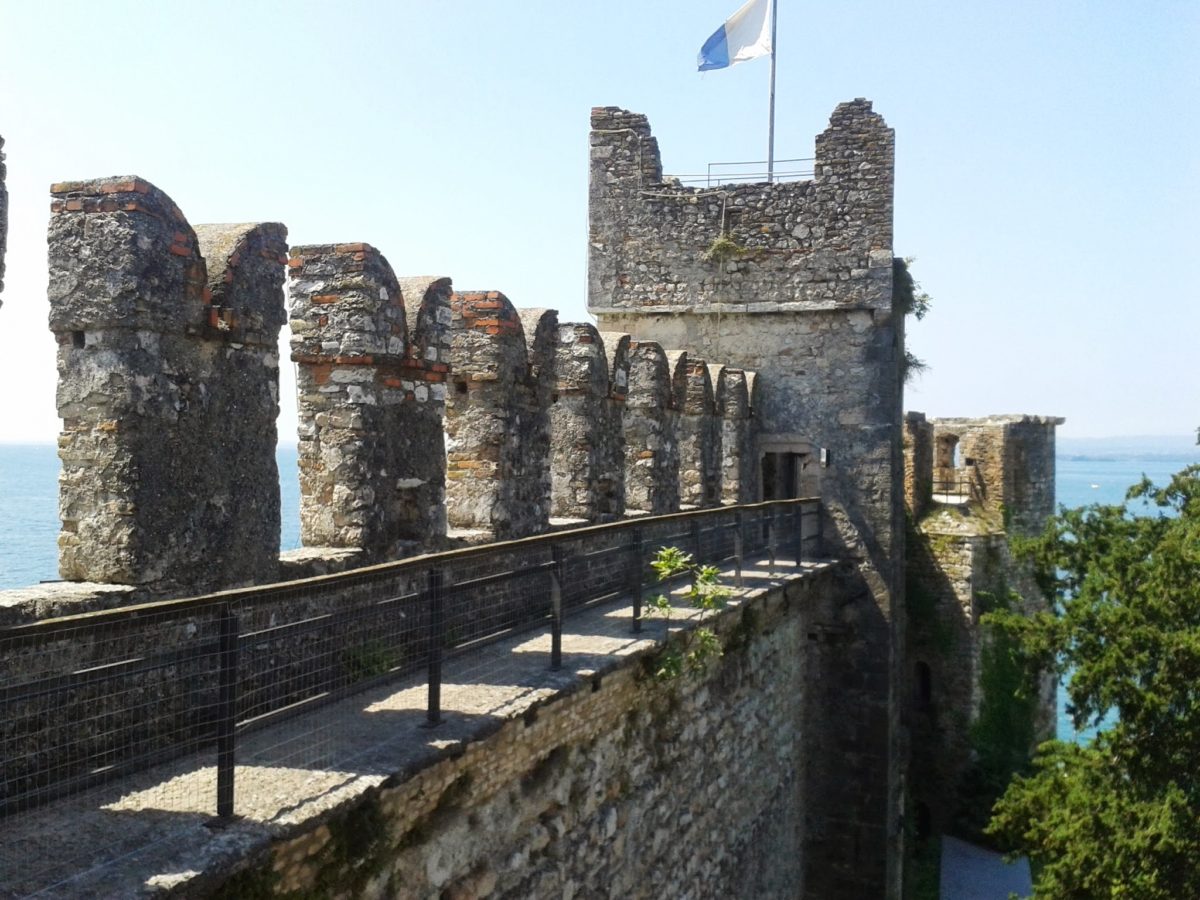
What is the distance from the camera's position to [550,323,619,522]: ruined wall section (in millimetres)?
8250

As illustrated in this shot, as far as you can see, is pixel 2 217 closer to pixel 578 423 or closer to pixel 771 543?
pixel 578 423

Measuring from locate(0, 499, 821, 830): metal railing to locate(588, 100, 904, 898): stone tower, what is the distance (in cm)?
641

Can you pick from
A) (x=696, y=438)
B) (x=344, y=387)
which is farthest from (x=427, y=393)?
(x=696, y=438)

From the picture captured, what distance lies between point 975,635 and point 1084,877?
741 centimetres

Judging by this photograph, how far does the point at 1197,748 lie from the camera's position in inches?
384

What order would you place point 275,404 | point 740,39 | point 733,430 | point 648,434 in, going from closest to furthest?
point 275,404 → point 648,434 → point 733,430 → point 740,39

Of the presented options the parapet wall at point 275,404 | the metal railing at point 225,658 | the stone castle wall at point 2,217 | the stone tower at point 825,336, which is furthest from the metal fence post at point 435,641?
the stone tower at point 825,336

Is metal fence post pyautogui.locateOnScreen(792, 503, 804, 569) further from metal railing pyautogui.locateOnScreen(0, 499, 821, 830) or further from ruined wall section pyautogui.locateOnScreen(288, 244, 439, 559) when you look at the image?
ruined wall section pyautogui.locateOnScreen(288, 244, 439, 559)

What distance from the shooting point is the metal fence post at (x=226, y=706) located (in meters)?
3.23

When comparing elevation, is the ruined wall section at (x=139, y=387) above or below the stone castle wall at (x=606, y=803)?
above

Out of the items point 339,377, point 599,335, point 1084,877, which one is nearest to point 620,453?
point 599,335

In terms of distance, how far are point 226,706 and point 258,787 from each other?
429 mm

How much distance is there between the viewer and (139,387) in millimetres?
4219

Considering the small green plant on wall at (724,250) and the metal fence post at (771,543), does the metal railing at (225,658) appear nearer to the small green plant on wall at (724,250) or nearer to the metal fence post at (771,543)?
the metal fence post at (771,543)
